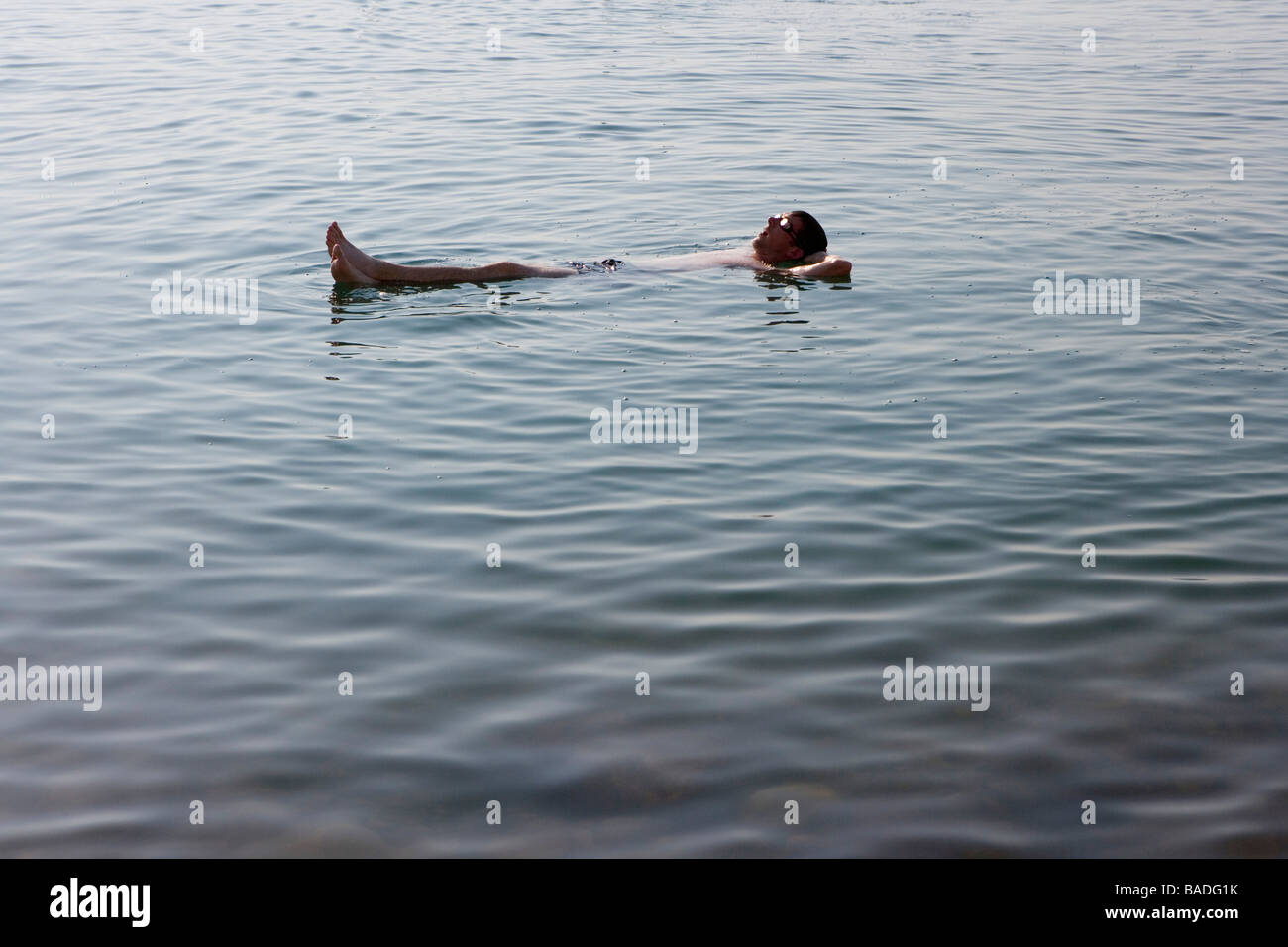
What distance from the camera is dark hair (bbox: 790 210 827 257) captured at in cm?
1164

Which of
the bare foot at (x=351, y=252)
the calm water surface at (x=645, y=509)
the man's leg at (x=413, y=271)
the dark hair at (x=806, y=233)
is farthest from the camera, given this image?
the dark hair at (x=806, y=233)

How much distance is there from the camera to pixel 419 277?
11.0 meters

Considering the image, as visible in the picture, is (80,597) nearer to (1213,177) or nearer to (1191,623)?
(1191,623)

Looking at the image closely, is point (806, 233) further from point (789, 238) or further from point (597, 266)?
point (597, 266)

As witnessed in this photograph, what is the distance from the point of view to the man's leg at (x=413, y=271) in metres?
10.8

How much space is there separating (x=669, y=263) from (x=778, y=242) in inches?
39.1

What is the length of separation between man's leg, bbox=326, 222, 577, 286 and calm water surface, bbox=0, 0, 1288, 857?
188mm

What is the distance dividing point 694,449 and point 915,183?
315 inches

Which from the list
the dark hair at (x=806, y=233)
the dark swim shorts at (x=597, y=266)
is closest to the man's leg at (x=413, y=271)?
the dark swim shorts at (x=597, y=266)

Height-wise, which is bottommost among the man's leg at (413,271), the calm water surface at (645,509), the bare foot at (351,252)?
the calm water surface at (645,509)

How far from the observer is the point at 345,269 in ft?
35.2

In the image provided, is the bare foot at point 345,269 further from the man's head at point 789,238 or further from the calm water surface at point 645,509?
the man's head at point 789,238

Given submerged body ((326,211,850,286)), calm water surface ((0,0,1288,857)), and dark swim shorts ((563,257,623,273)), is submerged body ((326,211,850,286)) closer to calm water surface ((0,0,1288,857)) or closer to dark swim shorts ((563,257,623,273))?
dark swim shorts ((563,257,623,273))

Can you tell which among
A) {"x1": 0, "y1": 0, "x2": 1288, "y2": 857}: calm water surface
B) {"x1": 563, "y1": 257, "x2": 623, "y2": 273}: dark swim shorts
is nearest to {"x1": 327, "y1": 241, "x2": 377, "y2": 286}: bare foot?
{"x1": 0, "y1": 0, "x2": 1288, "y2": 857}: calm water surface
